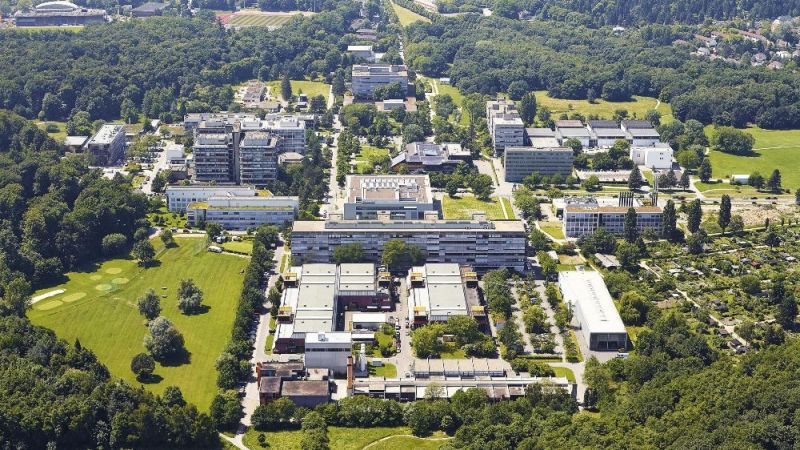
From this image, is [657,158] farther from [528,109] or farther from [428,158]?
[428,158]

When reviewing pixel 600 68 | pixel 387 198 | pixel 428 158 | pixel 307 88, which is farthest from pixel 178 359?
pixel 600 68

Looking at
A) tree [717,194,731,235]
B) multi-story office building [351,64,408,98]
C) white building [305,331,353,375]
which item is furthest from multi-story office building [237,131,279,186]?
tree [717,194,731,235]

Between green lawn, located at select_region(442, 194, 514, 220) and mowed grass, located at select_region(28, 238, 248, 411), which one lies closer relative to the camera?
mowed grass, located at select_region(28, 238, 248, 411)

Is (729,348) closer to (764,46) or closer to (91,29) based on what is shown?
(764,46)

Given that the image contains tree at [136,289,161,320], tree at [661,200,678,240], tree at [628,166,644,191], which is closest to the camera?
tree at [136,289,161,320]

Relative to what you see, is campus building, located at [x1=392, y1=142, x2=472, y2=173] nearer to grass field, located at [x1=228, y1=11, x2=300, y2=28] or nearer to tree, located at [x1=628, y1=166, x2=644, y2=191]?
tree, located at [x1=628, y1=166, x2=644, y2=191]

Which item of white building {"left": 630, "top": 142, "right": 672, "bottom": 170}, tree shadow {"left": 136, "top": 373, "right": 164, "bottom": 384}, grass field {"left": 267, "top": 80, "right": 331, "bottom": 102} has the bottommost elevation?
tree shadow {"left": 136, "top": 373, "right": 164, "bottom": 384}

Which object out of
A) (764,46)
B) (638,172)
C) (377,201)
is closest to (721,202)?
(638,172)
